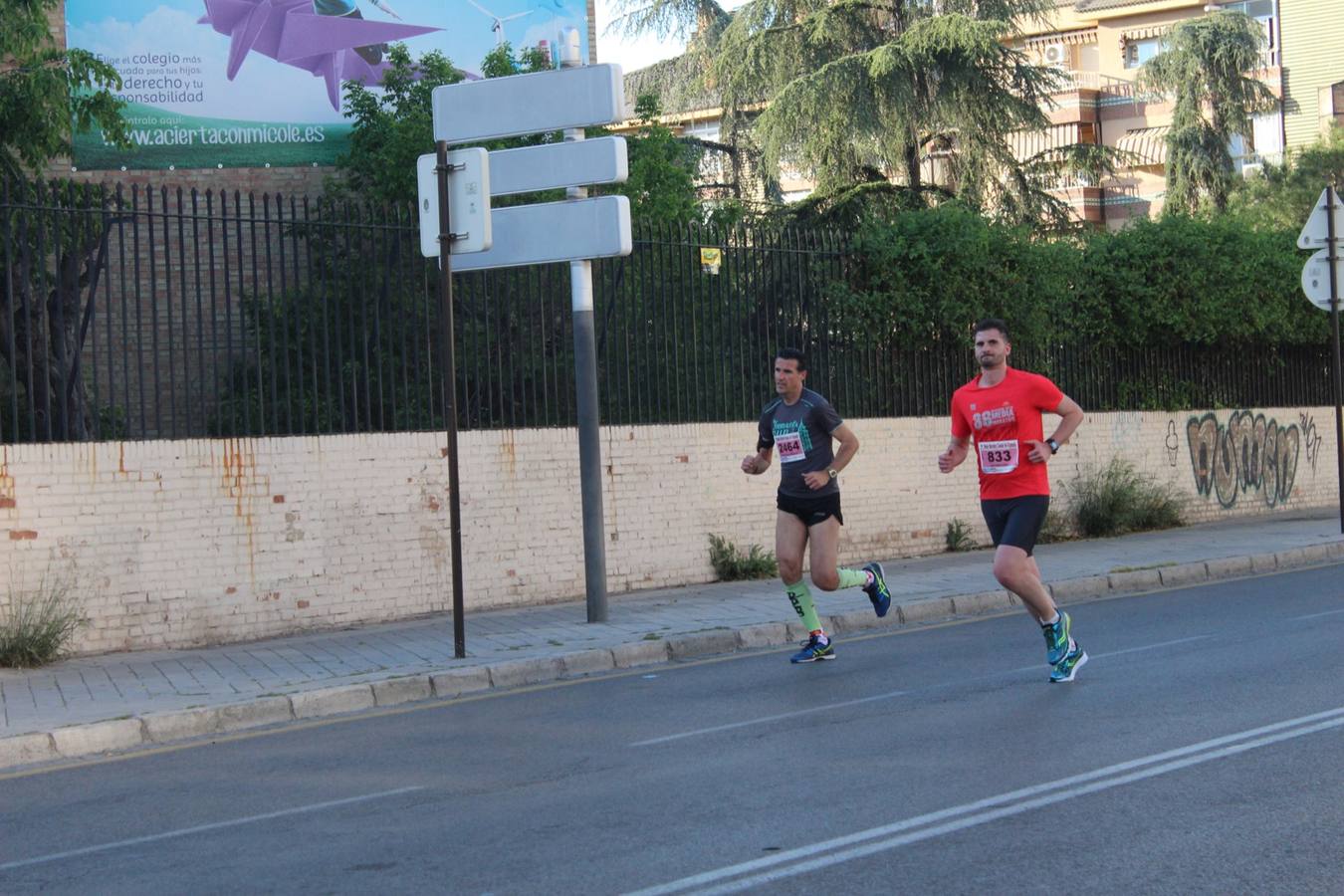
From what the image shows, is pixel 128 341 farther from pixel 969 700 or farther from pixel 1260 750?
pixel 1260 750

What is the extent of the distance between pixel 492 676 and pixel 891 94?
17.0m

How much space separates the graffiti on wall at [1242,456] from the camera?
22.4 m

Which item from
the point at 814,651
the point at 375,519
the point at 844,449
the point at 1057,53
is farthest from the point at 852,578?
the point at 1057,53

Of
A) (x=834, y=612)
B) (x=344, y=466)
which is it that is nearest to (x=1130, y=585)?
(x=834, y=612)

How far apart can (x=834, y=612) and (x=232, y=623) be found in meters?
4.74

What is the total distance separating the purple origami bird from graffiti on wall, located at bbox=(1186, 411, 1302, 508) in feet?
40.2

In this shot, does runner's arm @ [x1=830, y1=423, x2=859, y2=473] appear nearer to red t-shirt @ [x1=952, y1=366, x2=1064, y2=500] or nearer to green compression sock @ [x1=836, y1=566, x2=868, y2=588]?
green compression sock @ [x1=836, y1=566, x2=868, y2=588]

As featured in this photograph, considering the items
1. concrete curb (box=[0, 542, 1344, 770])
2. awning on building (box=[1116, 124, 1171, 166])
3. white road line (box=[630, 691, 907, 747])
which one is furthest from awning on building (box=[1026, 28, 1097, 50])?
white road line (box=[630, 691, 907, 747])

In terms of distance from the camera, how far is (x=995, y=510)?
32.0 feet

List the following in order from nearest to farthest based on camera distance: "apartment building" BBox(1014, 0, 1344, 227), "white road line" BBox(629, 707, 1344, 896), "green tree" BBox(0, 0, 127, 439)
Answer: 1. "white road line" BBox(629, 707, 1344, 896)
2. "green tree" BBox(0, 0, 127, 439)
3. "apartment building" BBox(1014, 0, 1344, 227)

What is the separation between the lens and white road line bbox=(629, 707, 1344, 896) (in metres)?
5.51

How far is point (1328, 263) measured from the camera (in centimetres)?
1889

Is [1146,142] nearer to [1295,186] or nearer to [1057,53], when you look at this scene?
[1057,53]

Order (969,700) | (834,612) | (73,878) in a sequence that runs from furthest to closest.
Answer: (834,612) < (969,700) < (73,878)
